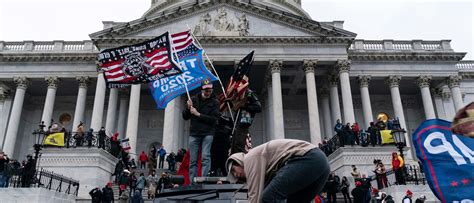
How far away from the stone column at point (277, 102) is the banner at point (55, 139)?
50.7ft

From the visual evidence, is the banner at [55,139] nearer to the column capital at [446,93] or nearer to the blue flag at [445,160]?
the blue flag at [445,160]

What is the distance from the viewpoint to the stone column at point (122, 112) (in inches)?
1452

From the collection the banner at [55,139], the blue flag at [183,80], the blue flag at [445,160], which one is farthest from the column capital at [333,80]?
the blue flag at [445,160]

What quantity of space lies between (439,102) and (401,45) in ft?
22.7

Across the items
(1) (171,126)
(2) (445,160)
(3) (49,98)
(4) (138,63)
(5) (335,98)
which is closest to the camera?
(2) (445,160)

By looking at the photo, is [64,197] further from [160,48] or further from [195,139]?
[195,139]

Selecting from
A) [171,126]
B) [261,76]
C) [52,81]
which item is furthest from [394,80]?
[52,81]

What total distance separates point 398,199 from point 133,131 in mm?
20644

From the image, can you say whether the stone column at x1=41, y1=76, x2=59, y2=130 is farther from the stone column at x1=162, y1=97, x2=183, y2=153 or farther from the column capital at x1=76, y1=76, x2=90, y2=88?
the stone column at x1=162, y1=97, x2=183, y2=153

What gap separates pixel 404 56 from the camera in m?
37.9

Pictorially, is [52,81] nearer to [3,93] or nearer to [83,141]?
[3,93]

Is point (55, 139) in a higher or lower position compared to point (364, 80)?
lower

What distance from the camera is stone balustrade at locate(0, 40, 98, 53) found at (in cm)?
3881

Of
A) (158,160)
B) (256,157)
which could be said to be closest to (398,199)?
(256,157)
